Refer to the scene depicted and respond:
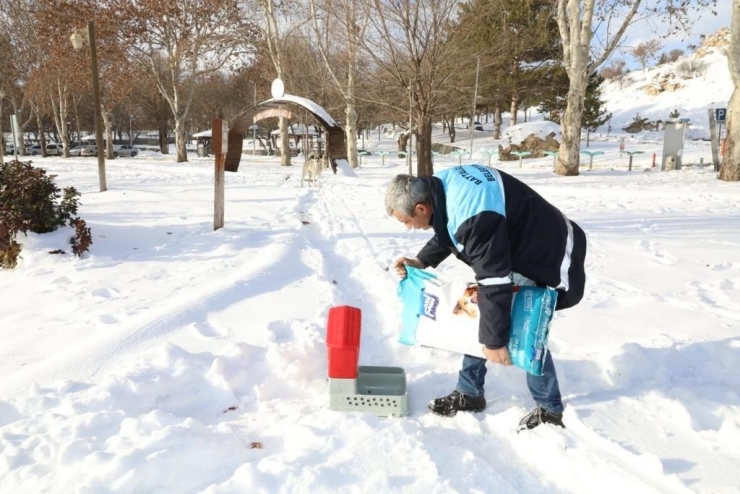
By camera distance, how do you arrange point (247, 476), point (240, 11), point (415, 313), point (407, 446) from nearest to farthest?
point (247, 476), point (407, 446), point (415, 313), point (240, 11)

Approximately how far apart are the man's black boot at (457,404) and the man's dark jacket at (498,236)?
765 mm

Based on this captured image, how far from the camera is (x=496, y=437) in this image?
2.91 meters

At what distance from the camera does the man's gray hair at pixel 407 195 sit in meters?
2.51

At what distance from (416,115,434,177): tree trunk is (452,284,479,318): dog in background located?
535 inches

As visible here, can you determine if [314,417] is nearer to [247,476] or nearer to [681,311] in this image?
[247,476]

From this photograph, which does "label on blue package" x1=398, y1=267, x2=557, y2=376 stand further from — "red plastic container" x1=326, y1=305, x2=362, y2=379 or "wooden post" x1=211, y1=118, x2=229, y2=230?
"wooden post" x1=211, y1=118, x2=229, y2=230

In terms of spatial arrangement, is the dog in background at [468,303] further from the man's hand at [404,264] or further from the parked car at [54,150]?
the parked car at [54,150]

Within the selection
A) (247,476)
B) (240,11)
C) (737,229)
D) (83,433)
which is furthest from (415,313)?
(240,11)

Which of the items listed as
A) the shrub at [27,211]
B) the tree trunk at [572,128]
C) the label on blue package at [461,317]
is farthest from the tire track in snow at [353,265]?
the tree trunk at [572,128]

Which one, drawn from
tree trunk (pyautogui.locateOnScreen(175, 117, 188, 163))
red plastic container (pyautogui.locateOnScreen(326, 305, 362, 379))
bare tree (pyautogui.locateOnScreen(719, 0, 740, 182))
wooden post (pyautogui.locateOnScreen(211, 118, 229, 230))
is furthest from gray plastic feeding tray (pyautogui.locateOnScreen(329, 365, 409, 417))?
tree trunk (pyautogui.locateOnScreen(175, 117, 188, 163))

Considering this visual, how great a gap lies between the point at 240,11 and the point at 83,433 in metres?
27.5

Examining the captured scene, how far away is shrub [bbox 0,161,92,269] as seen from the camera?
6.29m

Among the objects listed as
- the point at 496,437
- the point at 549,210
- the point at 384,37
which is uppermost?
the point at 384,37

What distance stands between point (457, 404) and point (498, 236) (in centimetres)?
130
